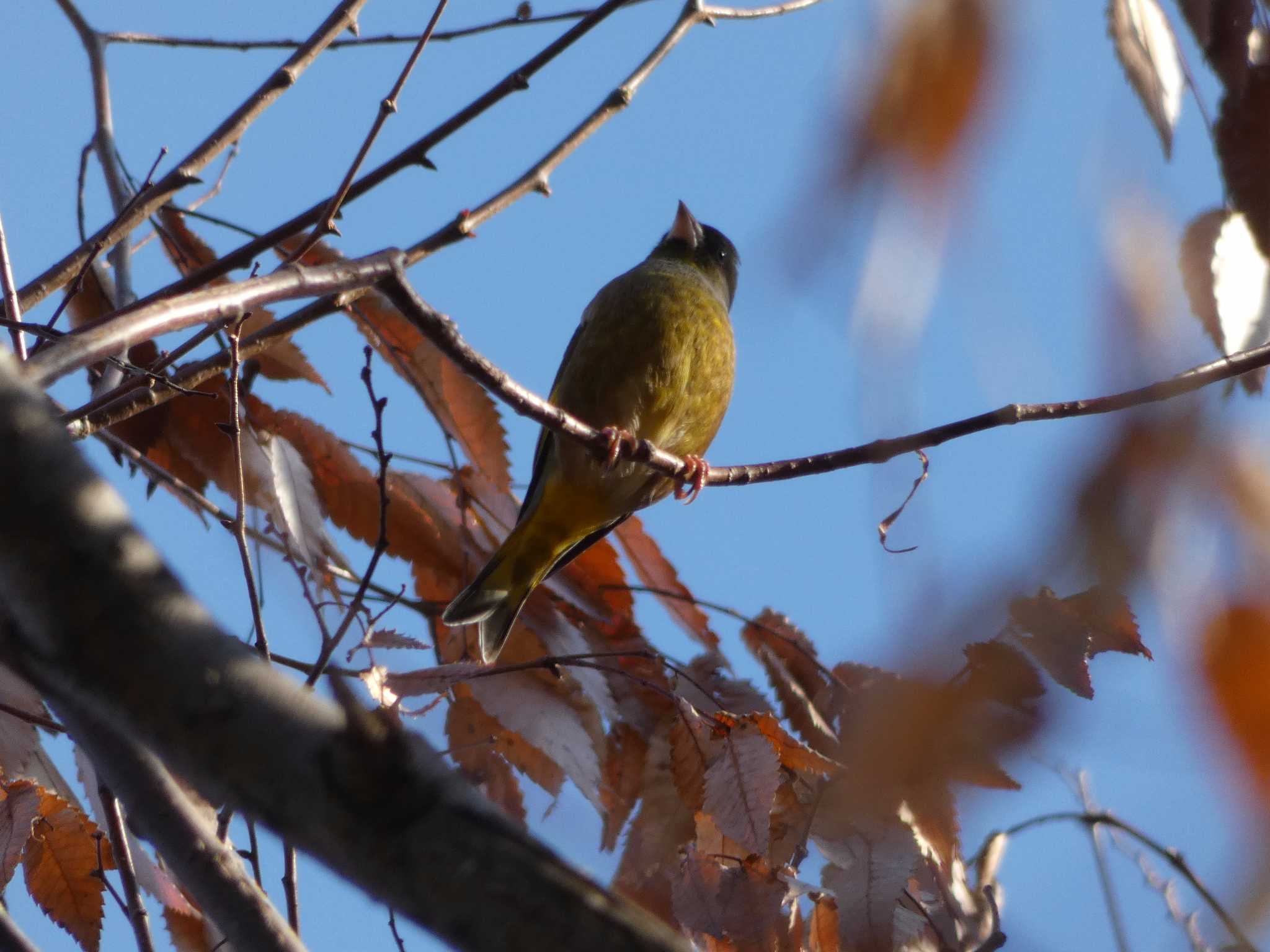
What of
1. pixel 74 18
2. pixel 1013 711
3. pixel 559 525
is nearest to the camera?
pixel 1013 711

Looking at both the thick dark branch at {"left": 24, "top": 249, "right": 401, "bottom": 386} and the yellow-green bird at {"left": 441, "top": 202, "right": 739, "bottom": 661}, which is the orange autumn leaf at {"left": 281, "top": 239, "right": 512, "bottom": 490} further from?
the thick dark branch at {"left": 24, "top": 249, "right": 401, "bottom": 386}

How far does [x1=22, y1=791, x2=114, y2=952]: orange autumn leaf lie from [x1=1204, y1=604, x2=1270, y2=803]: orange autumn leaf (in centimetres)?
202

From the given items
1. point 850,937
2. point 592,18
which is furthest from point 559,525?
point 850,937

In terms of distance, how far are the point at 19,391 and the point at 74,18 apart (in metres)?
2.77

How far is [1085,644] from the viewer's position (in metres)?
1.96

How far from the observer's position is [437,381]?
2.98m

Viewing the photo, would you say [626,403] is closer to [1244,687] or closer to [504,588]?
[504,588]

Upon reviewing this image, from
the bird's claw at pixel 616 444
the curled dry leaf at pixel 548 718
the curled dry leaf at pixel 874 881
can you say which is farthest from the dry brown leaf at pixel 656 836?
the bird's claw at pixel 616 444

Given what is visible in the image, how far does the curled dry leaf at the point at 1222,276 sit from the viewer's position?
1.15 metres

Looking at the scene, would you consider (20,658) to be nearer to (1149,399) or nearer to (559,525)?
(1149,399)

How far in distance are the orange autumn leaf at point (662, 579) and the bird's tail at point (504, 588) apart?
0.79ft

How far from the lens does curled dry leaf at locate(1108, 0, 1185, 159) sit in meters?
0.89

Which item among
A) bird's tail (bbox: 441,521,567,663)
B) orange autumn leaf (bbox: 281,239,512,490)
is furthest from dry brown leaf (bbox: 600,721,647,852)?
orange autumn leaf (bbox: 281,239,512,490)

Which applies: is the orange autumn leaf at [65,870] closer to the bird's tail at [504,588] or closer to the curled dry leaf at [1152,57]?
the bird's tail at [504,588]
